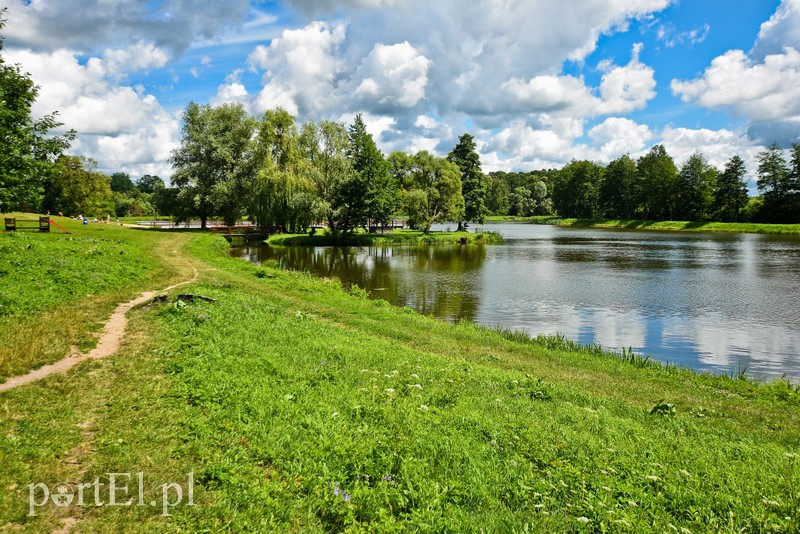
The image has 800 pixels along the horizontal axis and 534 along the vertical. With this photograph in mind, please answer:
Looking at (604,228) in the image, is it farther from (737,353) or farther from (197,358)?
(197,358)

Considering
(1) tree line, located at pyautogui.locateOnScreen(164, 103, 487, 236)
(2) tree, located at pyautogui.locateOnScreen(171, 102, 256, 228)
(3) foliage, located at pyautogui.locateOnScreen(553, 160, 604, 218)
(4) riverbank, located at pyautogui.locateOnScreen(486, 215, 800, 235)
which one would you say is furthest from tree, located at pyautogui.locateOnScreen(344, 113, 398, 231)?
(3) foliage, located at pyautogui.locateOnScreen(553, 160, 604, 218)

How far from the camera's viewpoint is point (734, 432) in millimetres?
8758

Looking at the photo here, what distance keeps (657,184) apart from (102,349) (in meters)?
126

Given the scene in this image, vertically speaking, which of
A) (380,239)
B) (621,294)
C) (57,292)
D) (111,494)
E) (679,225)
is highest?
(679,225)

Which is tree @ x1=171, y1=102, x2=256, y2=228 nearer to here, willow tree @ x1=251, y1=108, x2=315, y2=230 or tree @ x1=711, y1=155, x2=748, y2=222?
willow tree @ x1=251, y1=108, x2=315, y2=230

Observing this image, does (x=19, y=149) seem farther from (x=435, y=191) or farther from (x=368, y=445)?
(x=435, y=191)

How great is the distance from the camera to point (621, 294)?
29.3 m

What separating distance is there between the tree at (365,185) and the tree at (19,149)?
36647 mm

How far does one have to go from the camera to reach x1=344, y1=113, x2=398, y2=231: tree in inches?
2293

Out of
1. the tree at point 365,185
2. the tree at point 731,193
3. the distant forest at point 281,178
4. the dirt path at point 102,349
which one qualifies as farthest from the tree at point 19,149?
the tree at point 731,193

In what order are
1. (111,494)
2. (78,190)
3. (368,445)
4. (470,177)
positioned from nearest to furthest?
(111,494)
(368,445)
(78,190)
(470,177)

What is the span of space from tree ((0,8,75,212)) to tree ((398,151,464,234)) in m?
52.4

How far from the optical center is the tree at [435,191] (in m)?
72.1

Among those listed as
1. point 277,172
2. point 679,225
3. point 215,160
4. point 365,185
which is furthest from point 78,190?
point 679,225
